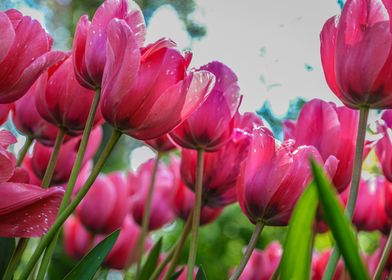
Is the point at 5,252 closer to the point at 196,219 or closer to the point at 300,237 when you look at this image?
the point at 196,219

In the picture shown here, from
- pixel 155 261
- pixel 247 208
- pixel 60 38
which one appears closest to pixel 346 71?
pixel 247 208

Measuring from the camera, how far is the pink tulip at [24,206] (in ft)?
1.60

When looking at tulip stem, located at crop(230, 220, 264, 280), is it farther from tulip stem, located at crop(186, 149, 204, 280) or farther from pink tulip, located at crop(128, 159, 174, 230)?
pink tulip, located at crop(128, 159, 174, 230)

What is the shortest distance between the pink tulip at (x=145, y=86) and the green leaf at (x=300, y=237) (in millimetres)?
207

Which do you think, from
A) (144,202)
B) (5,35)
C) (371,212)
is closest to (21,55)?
(5,35)

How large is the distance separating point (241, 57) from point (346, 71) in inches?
77.1

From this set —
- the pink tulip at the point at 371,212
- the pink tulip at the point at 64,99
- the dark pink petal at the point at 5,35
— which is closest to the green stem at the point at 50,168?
the pink tulip at the point at 64,99

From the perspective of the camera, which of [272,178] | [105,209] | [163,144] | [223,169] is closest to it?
[272,178]

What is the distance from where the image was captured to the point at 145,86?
1.82 feet

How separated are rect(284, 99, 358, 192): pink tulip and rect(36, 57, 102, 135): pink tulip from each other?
7.5 inches

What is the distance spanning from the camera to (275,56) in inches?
68.6

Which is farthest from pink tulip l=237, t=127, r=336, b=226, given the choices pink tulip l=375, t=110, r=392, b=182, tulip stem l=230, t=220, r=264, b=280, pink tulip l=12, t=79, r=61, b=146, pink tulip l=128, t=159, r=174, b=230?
pink tulip l=128, t=159, r=174, b=230

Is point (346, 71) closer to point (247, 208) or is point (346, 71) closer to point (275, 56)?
point (247, 208)

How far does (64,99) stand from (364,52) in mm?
255
